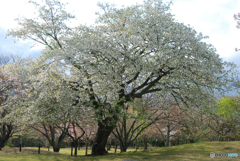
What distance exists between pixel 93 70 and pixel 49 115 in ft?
16.6

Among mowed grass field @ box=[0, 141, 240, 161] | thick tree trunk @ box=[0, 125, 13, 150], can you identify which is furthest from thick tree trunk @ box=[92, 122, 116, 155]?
thick tree trunk @ box=[0, 125, 13, 150]

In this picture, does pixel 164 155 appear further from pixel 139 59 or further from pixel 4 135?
pixel 4 135

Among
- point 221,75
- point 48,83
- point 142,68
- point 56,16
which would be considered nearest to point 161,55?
point 142,68

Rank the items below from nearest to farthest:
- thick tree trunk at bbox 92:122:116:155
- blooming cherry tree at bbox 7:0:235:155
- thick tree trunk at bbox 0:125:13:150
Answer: blooming cherry tree at bbox 7:0:235:155, thick tree trunk at bbox 92:122:116:155, thick tree trunk at bbox 0:125:13:150

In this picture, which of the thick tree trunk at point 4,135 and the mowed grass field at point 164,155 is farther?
the thick tree trunk at point 4,135

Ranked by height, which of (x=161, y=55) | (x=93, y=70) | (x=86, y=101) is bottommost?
(x=86, y=101)

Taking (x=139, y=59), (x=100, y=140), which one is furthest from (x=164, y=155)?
(x=139, y=59)

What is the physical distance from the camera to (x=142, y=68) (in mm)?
13609

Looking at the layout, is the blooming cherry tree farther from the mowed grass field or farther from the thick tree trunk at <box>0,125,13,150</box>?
the thick tree trunk at <box>0,125,13,150</box>

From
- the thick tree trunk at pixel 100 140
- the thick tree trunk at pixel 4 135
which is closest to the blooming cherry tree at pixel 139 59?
the thick tree trunk at pixel 100 140

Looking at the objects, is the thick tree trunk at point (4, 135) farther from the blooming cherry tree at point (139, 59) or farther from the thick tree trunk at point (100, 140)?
the blooming cherry tree at point (139, 59)

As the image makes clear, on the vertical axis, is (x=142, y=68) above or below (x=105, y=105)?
above

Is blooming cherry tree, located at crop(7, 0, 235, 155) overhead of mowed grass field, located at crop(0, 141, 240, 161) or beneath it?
overhead

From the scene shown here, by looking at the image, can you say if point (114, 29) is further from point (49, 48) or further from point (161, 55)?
point (49, 48)
